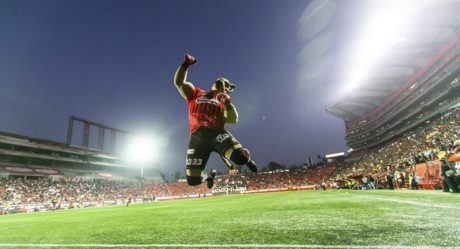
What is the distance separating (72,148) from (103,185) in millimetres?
16761

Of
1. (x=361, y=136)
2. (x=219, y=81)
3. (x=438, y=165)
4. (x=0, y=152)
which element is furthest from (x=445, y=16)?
(x=0, y=152)

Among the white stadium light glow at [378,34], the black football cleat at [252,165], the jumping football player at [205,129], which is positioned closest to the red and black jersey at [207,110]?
the jumping football player at [205,129]

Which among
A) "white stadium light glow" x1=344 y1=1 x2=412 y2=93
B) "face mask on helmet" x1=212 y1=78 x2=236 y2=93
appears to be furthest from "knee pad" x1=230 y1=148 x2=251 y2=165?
"white stadium light glow" x1=344 y1=1 x2=412 y2=93

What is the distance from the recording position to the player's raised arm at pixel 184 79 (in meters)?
5.66

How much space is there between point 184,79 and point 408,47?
2304 inches

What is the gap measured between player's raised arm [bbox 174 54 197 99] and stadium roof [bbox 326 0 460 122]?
155ft

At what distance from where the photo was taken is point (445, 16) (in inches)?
1772

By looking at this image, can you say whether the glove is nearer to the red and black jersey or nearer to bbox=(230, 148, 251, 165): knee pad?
the red and black jersey

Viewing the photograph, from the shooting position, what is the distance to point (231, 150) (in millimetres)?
5613

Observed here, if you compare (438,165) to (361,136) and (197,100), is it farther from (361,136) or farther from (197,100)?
(361,136)

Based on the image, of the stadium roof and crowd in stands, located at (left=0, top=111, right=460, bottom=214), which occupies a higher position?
the stadium roof

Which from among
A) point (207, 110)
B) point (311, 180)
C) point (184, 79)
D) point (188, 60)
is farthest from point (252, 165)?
point (311, 180)

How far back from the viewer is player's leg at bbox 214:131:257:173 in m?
5.59

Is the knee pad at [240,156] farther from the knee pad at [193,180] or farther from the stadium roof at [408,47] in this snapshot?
the stadium roof at [408,47]
